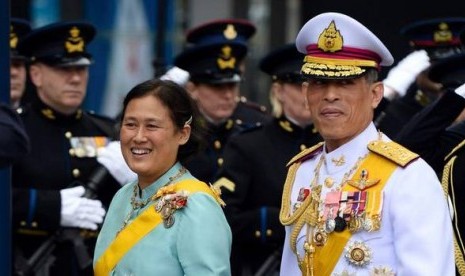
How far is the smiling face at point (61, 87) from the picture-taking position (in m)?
7.91

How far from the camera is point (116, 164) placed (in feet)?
25.3

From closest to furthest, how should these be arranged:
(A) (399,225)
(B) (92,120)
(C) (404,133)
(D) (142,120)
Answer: (A) (399,225) → (D) (142,120) → (C) (404,133) → (B) (92,120)

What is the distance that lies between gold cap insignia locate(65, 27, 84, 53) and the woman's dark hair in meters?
2.75

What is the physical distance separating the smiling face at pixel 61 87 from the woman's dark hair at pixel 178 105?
2582 millimetres

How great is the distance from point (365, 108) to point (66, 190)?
2968mm

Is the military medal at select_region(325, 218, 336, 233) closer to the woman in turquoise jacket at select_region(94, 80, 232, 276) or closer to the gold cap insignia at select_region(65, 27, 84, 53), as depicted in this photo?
the woman in turquoise jacket at select_region(94, 80, 232, 276)

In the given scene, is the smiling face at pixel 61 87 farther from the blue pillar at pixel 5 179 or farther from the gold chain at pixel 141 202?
the gold chain at pixel 141 202

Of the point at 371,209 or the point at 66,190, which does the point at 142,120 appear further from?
the point at 66,190

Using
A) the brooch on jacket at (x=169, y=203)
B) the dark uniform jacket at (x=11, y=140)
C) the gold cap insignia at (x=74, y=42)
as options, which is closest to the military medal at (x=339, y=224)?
the brooch on jacket at (x=169, y=203)

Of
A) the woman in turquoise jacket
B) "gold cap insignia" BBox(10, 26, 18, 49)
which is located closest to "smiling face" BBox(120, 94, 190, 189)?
the woman in turquoise jacket

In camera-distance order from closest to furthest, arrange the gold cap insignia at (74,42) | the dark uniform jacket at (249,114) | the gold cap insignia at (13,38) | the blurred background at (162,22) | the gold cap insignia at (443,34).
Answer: the gold cap insignia at (74,42), the gold cap insignia at (13,38), the gold cap insignia at (443,34), the dark uniform jacket at (249,114), the blurred background at (162,22)

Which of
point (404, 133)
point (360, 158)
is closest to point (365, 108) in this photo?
point (360, 158)

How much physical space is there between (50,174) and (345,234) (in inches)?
123

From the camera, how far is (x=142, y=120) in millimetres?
5238
